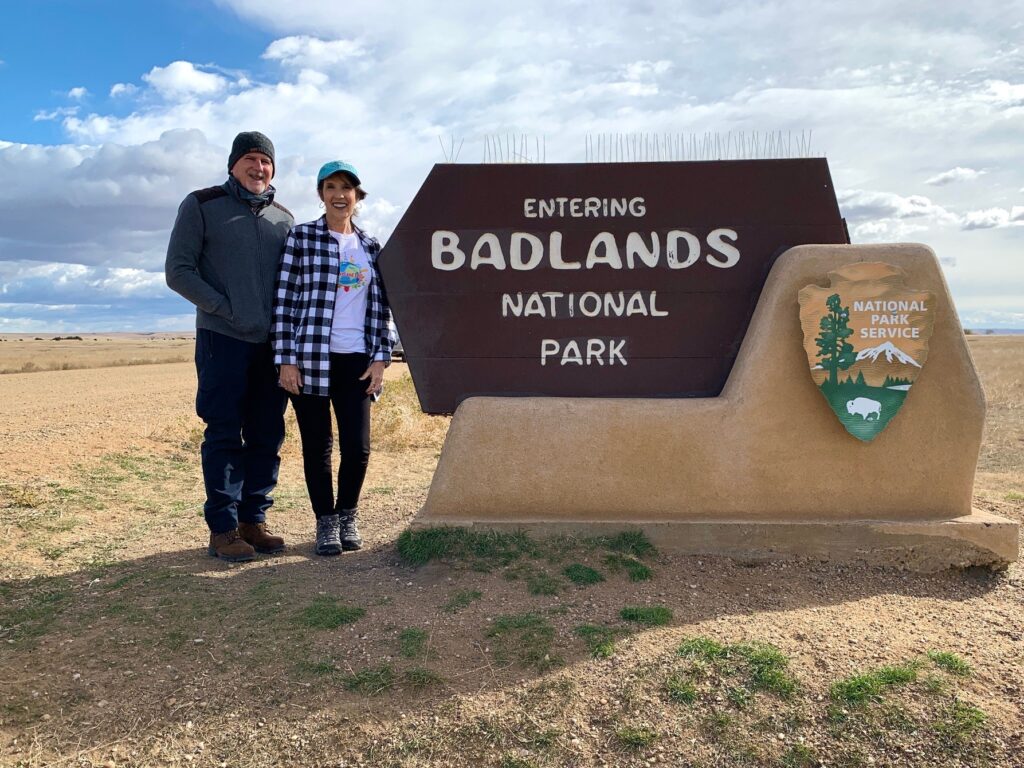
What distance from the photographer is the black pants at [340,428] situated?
4273 mm

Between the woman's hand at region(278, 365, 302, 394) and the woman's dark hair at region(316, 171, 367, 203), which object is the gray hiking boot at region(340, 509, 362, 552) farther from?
the woman's dark hair at region(316, 171, 367, 203)

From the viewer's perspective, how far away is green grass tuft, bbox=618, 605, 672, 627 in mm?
3434

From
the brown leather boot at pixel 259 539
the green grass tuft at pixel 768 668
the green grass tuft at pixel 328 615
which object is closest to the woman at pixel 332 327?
the brown leather boot at pixel 259 539

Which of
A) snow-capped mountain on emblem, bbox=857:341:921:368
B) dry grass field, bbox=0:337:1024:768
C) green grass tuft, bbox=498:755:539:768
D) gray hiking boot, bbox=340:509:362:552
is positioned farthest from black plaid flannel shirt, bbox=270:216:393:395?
snow-capped mountain on emblem, bbox=857:341:921:368

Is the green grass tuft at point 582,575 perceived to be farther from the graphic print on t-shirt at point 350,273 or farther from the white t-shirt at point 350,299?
the graphic print on t-shirt at point 350,273

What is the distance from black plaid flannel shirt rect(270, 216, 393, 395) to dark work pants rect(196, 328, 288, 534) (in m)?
0.20

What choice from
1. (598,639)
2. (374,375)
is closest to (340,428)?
(374,375)

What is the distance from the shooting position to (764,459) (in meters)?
4.26

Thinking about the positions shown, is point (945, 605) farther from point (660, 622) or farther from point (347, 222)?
point (347, 222)

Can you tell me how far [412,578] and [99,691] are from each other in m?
1.56

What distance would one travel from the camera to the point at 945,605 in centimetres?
379

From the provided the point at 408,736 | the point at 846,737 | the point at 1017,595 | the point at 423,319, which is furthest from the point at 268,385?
the point at 1017,595

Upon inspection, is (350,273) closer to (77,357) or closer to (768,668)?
(768,668)

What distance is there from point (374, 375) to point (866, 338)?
284 cm
